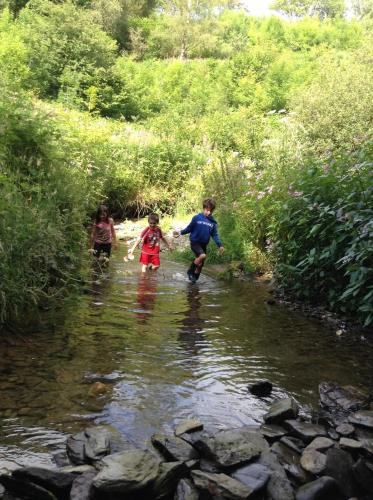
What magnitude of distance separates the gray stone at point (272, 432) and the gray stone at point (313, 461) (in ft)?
1.11

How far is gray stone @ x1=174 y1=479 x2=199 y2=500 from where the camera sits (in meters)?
3.08

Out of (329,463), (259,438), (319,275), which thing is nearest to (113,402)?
(259,438)

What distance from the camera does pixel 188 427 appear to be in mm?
3838

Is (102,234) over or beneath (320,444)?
over

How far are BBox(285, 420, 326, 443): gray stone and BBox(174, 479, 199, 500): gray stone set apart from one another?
3.43 feet

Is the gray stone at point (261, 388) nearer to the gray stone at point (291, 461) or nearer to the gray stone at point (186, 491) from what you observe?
the gray stone at point (291, 461)

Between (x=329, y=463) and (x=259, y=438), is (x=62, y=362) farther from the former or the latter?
(x=329, y=463)

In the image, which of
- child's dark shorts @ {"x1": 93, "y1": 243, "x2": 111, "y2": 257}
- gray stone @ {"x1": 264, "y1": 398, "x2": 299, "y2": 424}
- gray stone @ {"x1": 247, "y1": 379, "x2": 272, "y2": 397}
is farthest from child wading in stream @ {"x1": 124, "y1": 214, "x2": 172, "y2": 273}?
gray stone @ {"x1": 264, "y1": 398, "x2": 299, "y2": 424}

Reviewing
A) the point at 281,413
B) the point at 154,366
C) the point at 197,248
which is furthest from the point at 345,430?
the point at 197,248

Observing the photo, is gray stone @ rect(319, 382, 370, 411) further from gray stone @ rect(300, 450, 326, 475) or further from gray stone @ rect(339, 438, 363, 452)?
gray stone @ rect(300, 450, 326, 475)

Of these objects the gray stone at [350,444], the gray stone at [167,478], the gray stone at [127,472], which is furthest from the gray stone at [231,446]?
the gray stone at [350,444]

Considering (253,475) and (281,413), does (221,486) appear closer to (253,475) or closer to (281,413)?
(253,475)

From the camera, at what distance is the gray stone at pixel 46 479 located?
121 inches

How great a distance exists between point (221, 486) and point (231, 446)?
1.53 feet
